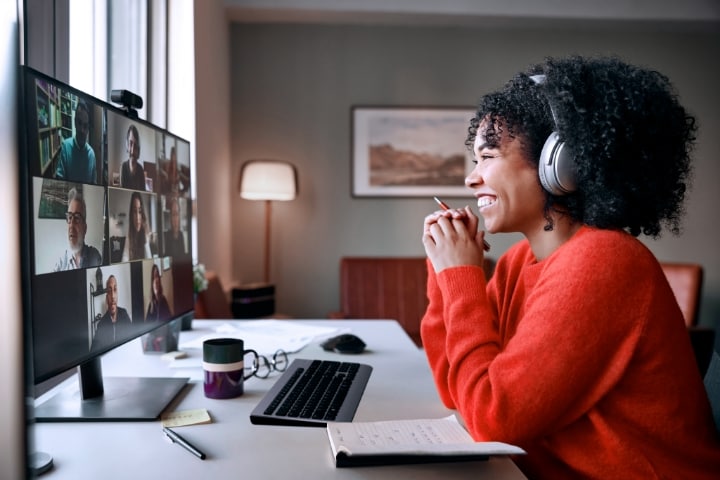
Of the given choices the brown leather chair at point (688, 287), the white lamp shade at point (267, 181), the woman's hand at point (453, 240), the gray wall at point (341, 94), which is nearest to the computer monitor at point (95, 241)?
the woman's hand at point (453, 240)

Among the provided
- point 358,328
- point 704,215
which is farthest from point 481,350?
point 704,215

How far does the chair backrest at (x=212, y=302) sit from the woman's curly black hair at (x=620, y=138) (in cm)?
165

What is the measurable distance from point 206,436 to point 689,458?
0.73 meters

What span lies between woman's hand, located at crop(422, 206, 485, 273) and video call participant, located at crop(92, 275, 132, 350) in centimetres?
55

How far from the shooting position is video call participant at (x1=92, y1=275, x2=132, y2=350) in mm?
881

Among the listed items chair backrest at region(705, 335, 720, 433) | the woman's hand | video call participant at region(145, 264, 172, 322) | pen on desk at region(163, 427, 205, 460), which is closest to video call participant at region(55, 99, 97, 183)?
video call participant at region(145, 264, 172, 322)

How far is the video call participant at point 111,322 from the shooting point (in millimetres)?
881

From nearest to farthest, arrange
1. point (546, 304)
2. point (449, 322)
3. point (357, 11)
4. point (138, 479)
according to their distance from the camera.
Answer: point (138, 479), point (546, 304), point (449, 322), point (357, 11)

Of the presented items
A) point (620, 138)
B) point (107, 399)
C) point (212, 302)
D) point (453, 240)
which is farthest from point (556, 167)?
point (212, 302)

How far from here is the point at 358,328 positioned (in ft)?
5.87

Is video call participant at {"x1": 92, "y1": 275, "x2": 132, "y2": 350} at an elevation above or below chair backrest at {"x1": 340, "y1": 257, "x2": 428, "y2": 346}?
above

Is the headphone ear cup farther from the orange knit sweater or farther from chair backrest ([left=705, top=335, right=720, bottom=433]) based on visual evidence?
chair backrest ([left=705, top=335, right=720, bottom=433])

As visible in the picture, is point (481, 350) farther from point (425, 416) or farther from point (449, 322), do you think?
point (425, 416)

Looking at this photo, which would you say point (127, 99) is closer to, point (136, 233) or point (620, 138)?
point (136, 233)
